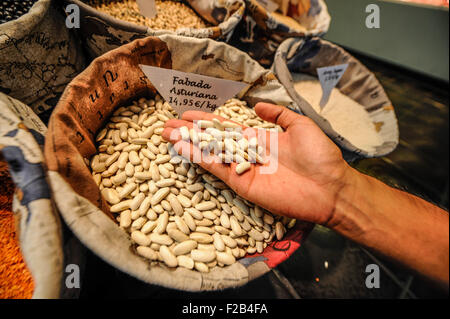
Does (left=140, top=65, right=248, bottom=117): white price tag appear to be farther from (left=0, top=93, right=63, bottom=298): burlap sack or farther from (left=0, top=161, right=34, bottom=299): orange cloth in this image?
(left=0, top=161, right=34, bottom=299): orange cloth

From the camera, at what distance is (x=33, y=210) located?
375 mm

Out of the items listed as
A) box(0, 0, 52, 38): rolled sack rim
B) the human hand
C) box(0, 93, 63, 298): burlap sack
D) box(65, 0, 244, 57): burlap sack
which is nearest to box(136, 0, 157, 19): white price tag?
box(65, 0, 244, 57): burlap sack

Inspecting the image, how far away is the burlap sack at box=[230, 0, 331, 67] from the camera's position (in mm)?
1035

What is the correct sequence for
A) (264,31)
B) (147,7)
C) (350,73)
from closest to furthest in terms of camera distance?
(147,7)
(264,31)
(350,73)

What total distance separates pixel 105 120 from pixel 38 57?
0.26 m

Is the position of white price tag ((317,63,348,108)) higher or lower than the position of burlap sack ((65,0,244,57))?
lower

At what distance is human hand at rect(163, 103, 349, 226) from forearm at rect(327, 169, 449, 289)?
1.6 inches

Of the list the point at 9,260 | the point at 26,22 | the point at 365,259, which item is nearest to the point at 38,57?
the point at 26,22

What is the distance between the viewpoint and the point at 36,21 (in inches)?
24.1

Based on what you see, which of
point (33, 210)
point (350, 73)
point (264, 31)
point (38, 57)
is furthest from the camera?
point (350, 73)

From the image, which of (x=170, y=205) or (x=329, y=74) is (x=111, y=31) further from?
(x=329, y=74)

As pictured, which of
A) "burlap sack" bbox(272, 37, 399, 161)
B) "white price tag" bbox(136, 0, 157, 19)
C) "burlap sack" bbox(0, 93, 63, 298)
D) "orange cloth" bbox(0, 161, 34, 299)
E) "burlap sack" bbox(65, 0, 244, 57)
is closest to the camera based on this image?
"burlap sack" bbox(0, 93, 63, 298)

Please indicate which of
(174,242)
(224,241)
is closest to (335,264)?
(224,241)

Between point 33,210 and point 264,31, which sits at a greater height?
point 264,31
